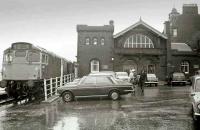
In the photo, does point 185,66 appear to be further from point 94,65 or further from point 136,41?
point 94,65

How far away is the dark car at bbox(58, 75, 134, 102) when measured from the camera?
58.5ft

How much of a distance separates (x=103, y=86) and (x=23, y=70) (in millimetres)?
5627

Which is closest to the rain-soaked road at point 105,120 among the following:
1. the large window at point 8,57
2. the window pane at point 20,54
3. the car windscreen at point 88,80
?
the car windscreen at point 88,80

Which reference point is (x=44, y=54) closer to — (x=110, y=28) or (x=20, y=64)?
(x=20, y=64)

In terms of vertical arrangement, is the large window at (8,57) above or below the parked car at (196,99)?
above

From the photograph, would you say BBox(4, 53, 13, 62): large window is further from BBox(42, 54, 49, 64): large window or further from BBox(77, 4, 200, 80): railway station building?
BBox(77, 4, 200, 80): railway station building

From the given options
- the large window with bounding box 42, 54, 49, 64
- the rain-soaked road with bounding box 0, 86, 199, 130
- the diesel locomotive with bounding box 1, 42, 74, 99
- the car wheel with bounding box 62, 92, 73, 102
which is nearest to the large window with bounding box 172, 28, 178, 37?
the large window with bounding box 42, 54, 49, 64

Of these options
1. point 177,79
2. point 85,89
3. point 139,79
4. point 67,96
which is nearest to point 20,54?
point 67,96

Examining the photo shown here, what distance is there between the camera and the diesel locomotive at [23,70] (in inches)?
791

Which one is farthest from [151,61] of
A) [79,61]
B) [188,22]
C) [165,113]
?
[165,113]

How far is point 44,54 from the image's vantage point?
72.4 ft

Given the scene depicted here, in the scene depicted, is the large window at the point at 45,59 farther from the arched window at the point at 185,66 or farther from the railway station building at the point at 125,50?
the arched window at the point at 185,66

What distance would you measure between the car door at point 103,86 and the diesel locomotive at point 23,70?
4.41 meters

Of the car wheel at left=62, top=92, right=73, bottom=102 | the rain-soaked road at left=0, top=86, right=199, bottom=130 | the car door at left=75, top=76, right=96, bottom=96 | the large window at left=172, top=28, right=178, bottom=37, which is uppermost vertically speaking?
the large window at left=172, top=28, right=178, bottom=37
